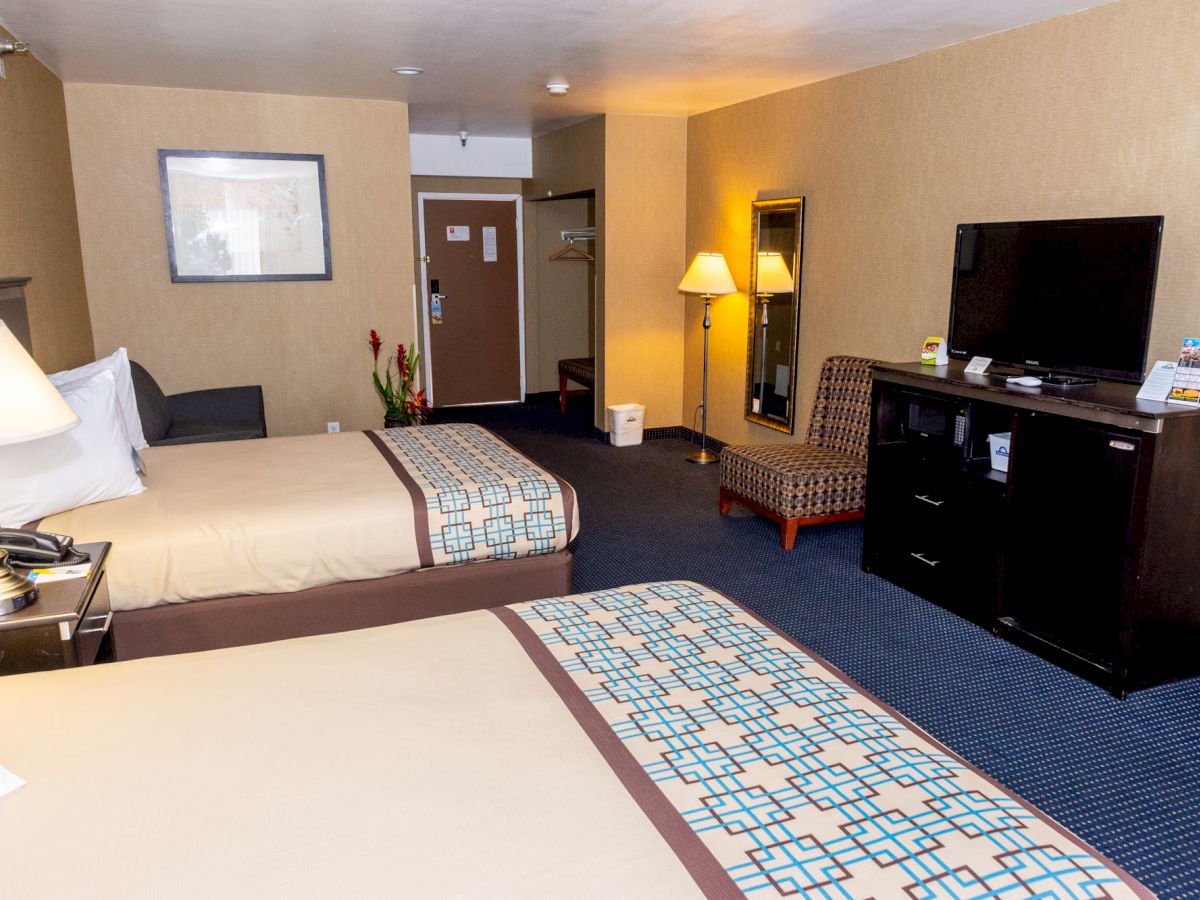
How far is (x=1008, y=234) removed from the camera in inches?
136

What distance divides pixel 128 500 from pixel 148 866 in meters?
2.00

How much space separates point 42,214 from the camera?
13.7ft

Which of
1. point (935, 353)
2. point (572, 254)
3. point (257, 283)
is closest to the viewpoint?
point (935, 353)

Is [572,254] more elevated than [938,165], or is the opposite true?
[938,165]

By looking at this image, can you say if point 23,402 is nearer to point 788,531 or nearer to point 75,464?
point 75,464

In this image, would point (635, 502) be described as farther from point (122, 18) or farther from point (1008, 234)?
point (122, 18)

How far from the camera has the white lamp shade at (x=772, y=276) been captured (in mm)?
5289

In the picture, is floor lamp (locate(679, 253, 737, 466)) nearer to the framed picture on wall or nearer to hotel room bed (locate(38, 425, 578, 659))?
the framed picture on wall

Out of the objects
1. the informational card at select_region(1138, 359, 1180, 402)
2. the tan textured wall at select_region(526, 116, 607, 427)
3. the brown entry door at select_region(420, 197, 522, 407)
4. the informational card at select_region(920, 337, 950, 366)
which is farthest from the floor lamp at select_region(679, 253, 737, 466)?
Answer: the informational card at select_region(1138, 359, 1180, 402)

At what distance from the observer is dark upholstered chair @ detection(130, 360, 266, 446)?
4293 mm

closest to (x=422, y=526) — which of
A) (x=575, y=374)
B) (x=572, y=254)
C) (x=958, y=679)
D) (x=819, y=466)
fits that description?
(x=958, y=679)

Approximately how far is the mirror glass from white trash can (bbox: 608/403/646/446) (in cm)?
104

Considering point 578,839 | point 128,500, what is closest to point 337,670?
point 578,839

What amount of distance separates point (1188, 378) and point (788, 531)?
188 cm
